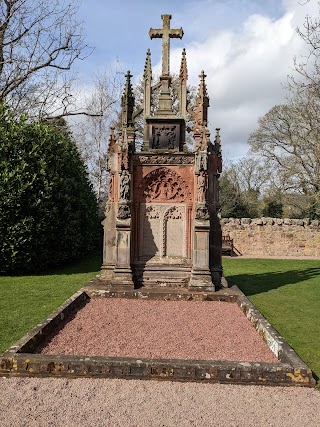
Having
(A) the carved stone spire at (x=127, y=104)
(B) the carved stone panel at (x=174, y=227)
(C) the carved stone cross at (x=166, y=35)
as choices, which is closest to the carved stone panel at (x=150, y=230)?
(B) the carved stone panel at (x=174, y=227)

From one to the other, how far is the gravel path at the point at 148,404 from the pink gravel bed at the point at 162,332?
0.82 metres

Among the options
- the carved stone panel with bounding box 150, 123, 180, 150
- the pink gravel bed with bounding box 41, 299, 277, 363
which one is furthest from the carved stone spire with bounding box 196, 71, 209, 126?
the pink gravel bed with bounding box 41, 299, 277, 363

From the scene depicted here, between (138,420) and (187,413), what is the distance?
A: 486 millimetres

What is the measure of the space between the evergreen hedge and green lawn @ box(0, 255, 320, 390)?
30.9 inches

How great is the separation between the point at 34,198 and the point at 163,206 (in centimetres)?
565

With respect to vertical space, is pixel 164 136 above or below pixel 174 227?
above

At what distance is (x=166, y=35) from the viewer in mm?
10148

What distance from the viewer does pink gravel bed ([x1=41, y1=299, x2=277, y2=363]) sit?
523 centimetres

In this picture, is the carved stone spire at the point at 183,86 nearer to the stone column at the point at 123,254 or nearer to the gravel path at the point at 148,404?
the stone column at the point at 123,254

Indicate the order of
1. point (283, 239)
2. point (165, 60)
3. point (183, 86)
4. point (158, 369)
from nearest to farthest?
point (158, 369) < point (165, 60) < point (183, 86) < point (283, 239)

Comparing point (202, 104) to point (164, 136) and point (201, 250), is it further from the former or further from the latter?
point (201, 250)

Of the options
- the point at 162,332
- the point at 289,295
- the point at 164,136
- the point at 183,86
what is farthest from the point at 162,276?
the point at 183,86

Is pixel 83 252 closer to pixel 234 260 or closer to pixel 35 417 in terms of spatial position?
pixel 234 260

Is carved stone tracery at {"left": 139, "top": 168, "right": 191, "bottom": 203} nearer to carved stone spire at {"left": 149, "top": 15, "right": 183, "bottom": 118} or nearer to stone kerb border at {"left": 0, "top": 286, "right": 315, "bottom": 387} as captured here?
carved stone spire at {"left": 149, "top": 15, "right": 183, "bottom": 118}
